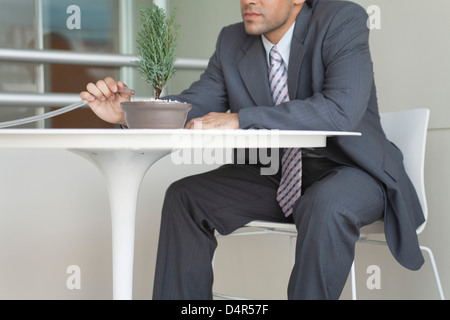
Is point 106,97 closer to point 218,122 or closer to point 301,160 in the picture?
point 218,122

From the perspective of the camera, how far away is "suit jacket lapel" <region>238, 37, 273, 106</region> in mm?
1978

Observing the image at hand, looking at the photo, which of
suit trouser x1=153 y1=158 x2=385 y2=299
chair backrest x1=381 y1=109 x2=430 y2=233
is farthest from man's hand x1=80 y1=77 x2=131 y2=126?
chair backrest x1=381 y1=109 x2=430 y2=233

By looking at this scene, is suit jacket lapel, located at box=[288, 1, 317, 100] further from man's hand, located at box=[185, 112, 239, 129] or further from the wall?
the wall

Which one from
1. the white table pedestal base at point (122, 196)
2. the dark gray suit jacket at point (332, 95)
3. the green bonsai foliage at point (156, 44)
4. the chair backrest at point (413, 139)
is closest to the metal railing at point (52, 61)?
the dark gray suit jacket at point (332, 95)

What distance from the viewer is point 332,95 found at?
5.49ft

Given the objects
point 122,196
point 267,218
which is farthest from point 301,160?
point 122,196

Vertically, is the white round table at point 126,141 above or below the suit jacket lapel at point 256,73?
below

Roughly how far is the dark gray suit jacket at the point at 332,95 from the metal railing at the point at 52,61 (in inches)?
61.3

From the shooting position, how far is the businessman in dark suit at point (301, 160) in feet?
5.16

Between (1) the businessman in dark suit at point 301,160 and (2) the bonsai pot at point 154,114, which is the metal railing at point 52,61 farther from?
(2) the bonsai pot at point 154,114

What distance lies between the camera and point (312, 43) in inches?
76.3

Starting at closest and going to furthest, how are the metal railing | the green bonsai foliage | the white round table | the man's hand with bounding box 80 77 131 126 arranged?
the white round table
the green bonsai foliage
the man's hand with bounding box 80 77 131 126
the metal railing

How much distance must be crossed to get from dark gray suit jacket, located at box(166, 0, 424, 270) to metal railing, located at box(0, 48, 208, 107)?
5.11 feet

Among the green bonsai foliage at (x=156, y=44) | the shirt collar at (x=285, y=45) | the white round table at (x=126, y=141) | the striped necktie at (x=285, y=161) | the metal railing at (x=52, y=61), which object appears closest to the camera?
the white round table at (x=126, y=141)
